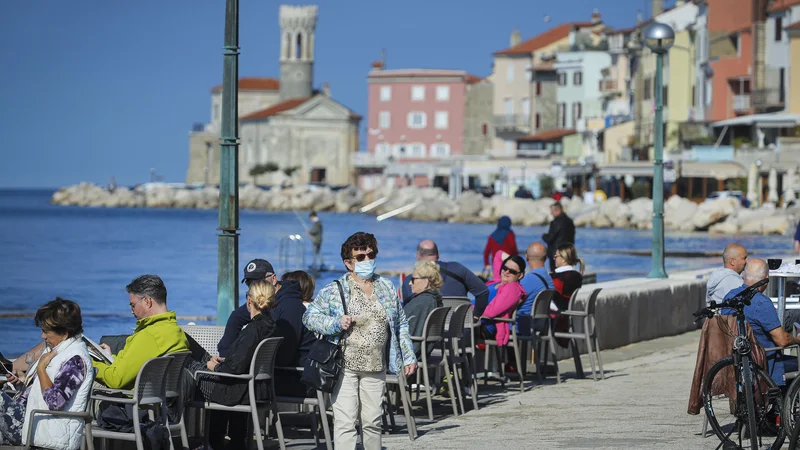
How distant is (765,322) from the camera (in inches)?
309

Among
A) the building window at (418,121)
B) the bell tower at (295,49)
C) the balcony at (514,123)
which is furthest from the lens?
the bell tower at (295,49)

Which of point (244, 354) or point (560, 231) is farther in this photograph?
point (560, 231)

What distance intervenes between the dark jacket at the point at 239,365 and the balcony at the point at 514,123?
9439cm

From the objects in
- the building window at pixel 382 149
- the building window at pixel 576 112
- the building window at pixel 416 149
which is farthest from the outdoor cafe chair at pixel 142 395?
the building window at pixel 382 149

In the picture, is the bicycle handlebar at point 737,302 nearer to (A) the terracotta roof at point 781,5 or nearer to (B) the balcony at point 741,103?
(A) the terracotta roof at point 781,5

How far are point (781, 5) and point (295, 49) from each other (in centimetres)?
9184

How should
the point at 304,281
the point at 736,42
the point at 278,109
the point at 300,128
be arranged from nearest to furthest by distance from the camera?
the point at 304,281 < the point at 736,42 < the point at 300,128 < the point at 278,109

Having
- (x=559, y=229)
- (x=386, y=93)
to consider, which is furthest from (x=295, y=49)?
(x=559, y=229)

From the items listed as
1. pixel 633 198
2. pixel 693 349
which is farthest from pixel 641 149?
pixel 693 349

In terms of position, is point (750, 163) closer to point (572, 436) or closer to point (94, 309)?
point (94, 309)

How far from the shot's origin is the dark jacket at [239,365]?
7348 mm

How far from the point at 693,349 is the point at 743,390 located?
6.42m

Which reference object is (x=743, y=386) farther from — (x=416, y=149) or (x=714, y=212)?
(x=416, y=149)

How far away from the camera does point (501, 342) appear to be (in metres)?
11.0
